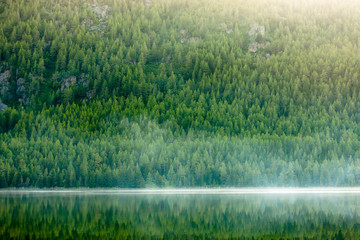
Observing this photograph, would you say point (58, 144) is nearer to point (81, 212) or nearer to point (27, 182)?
point (27, 182)

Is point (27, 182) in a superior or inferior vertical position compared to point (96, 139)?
inferior

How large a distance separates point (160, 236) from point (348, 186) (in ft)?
427

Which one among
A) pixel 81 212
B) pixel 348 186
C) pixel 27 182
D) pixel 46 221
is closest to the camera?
pixel 46 221

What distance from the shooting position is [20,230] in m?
54.3

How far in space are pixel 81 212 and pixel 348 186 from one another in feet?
390

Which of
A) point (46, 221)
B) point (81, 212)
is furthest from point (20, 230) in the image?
point (81, 212)

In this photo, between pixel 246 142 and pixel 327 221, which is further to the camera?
pixel 246 142

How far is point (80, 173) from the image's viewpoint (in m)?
161

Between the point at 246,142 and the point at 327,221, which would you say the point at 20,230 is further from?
the point at 246,142

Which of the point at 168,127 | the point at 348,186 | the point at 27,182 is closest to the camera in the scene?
the point at 27,182

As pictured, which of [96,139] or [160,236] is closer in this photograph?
[160,236]

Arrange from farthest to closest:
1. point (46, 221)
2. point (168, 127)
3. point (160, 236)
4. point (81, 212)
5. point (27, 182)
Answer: point (168, 127) < point (27, 182) < point (81, 212) < point (46, 221) < point (160, 236)

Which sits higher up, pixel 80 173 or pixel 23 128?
pixel 23 128

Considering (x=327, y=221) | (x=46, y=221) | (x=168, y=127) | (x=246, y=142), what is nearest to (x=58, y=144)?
(x=168, y=127)
